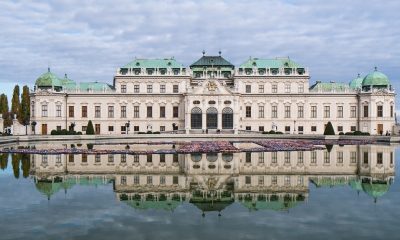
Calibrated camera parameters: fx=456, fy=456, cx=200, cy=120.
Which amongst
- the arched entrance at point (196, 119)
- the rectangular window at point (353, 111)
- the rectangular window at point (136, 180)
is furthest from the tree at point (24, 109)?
the rectangular window at point (136, 180)

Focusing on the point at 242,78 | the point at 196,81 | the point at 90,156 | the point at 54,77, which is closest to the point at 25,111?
the point at 54,77

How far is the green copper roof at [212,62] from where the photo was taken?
8775 cm

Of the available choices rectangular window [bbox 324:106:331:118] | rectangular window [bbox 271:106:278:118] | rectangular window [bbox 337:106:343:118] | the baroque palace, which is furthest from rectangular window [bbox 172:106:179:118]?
rectangular window [bbox 337:106:343:118]

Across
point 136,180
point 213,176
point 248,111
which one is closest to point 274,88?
point 248,111

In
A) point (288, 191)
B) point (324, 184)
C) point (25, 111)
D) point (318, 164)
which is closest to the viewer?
point (288, 191)

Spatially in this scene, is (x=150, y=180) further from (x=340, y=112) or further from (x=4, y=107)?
(x=4, y=107)

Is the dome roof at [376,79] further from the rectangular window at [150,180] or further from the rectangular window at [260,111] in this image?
the rectangular window at [150,180]

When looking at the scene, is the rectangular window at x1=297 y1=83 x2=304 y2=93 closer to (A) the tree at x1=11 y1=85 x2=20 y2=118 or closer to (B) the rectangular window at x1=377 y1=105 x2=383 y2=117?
(B) the rectangular window at x1=377 y1=105 x2=383 y2=117

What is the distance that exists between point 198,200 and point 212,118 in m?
62.5

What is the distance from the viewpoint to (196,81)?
8606cm

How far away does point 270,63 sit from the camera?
281 feet

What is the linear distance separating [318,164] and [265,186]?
10.8 metres

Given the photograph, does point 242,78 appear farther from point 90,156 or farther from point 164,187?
point 164,187

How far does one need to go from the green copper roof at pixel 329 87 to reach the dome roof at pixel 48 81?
47.7 meters
